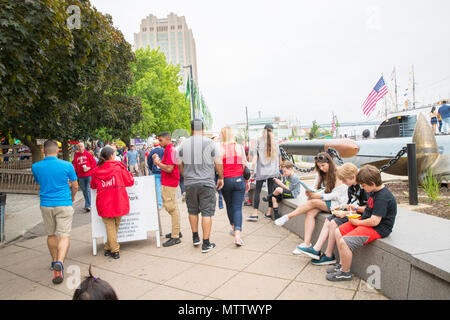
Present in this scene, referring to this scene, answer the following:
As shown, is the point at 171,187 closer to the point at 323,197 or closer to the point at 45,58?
the point at 323,197

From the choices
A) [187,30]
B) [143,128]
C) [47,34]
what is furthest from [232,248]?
[187,30]

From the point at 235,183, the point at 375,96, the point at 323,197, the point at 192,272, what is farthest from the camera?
the point at 375,96

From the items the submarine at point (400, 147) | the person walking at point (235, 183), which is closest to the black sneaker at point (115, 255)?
the person walking at point (235, 183)

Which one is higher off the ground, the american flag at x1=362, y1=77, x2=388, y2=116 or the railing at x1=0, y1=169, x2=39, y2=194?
the american flag at x1=362, y1=77, x2=388, y2=116

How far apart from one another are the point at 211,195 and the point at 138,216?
1.45 metres

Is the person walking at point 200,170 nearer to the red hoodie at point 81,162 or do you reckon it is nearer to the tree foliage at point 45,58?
the tree foliage at point 45,58

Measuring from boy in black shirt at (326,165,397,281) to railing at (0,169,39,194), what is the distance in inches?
519

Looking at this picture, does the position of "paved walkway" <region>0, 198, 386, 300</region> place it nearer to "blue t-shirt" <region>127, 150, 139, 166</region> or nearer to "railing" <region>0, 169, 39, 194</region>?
"railing" <region>0, 169, 39, 194</region>

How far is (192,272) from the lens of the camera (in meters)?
3.77

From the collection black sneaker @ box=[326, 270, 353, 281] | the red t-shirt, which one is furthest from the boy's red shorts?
the red t-shirt

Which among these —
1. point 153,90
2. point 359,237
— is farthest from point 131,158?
point 153,90

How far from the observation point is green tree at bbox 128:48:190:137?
91.5 ft

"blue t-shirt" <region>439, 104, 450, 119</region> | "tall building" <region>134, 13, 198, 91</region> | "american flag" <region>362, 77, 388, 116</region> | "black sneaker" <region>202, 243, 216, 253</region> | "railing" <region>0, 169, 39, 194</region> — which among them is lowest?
"black sneaker" <region>202, 243, 216, 253</region>
